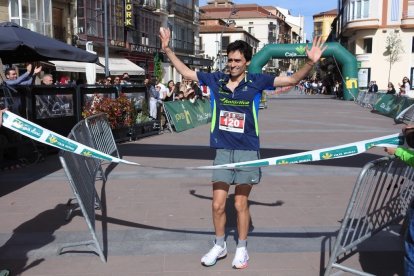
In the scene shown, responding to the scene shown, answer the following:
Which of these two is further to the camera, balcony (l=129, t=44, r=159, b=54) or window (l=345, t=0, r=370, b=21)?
window (l=345, t=0, r=370, b=21)

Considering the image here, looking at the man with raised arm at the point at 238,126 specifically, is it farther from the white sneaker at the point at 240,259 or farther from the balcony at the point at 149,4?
the balcony at the point at 149,4

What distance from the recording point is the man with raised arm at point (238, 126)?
390 cm

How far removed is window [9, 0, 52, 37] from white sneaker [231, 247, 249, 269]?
75.5 feet

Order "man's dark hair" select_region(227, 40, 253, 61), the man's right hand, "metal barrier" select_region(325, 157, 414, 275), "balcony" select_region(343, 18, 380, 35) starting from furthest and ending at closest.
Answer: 1. "balcony" select_region(343, 18, 380, 35)
2. the man's right hand
3. "man's dark hair" select_region(227, 40, 253, 61)
4. "metal barrier" select_region(325, 157, 414, 275)

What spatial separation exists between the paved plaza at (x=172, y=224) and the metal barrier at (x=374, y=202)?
332 millimetres

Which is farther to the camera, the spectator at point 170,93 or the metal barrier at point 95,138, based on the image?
the spectator at point 170,93

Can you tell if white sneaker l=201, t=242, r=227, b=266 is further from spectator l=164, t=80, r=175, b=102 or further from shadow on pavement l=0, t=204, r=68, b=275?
spectator l=164, t=80, r=175, b=102

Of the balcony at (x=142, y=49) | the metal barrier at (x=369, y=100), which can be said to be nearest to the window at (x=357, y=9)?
the metal barrier at (x=369, y=100)

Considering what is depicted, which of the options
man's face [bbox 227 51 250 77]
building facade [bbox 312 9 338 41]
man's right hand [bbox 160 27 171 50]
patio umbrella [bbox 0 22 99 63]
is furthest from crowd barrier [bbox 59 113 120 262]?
building facade [bbox 312 9 338 41]

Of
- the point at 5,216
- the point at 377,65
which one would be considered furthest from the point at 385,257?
the point at 377,65

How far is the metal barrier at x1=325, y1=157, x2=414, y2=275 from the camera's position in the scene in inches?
139

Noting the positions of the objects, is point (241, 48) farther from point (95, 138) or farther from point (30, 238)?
point (95, 138)

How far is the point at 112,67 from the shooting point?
33750 mm

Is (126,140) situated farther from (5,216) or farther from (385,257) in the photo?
(385,257)
